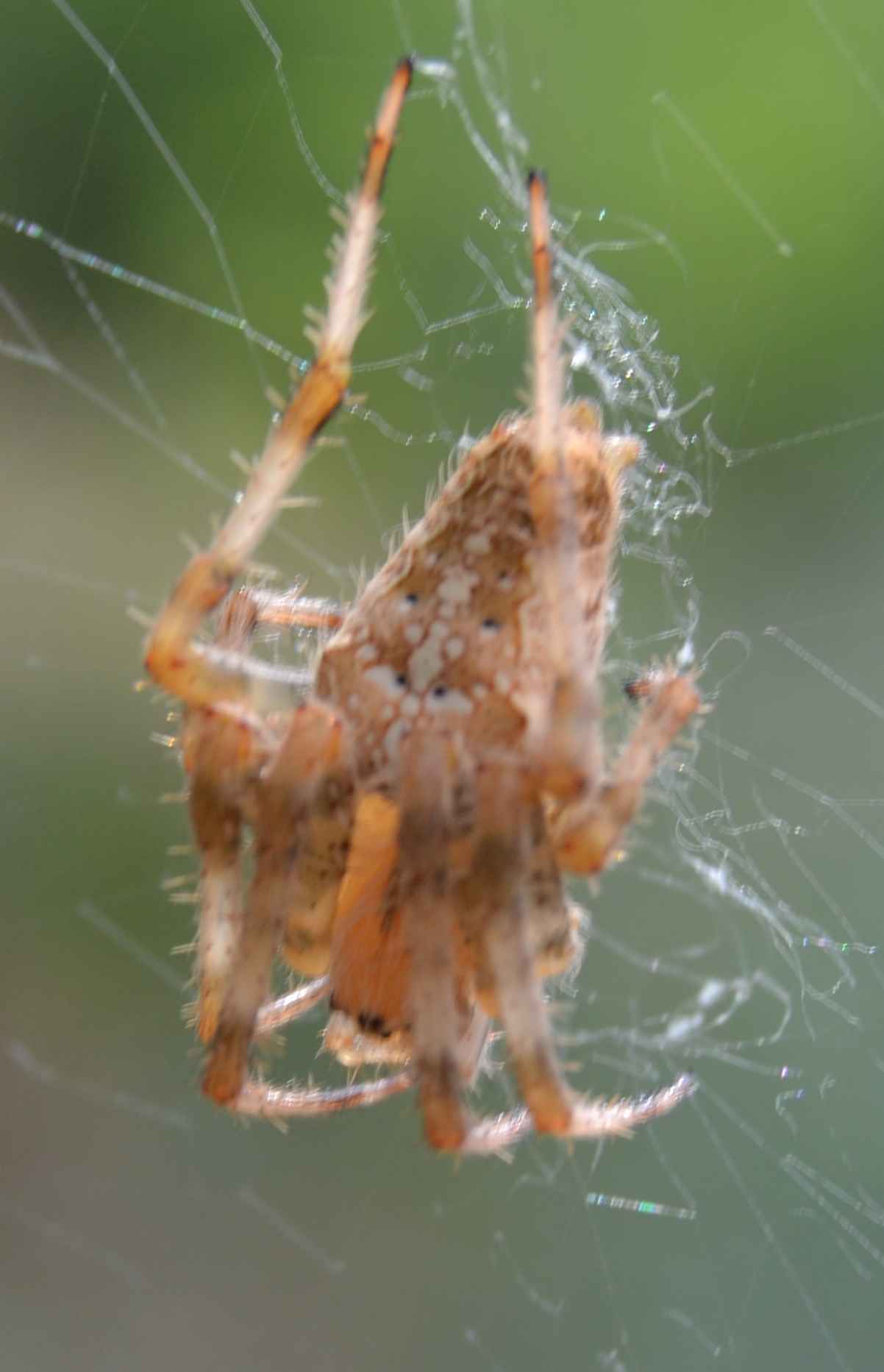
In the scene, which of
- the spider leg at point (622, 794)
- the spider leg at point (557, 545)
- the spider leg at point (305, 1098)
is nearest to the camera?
the spider leg at point (557, 545)

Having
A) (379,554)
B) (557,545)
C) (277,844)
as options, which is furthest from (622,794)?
(379,554)

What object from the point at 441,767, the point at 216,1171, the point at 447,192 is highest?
the point at 447,192

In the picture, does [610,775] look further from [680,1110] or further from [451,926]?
[680,1110]

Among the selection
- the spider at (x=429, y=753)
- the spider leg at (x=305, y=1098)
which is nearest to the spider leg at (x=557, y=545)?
the spider at (x=429, y=753)

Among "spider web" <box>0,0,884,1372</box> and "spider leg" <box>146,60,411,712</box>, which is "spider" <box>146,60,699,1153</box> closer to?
"spider leg" <box>146,60,411,712</box>

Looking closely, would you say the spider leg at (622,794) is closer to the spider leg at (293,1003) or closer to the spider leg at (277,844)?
the spider leg at (277,844)

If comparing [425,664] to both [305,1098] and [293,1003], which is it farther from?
[305,1098]

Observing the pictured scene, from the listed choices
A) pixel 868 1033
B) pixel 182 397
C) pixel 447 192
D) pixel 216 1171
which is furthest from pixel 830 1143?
pixel 182 397
